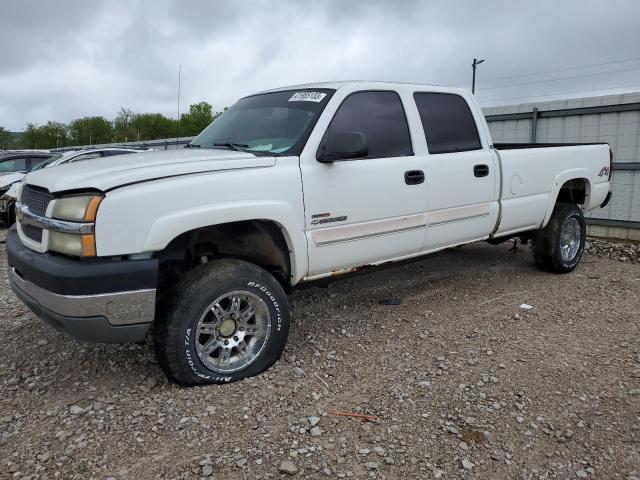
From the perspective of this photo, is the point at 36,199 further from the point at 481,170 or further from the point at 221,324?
the point at 481,170

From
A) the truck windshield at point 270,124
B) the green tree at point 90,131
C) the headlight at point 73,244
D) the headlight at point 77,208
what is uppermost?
the green tree at point 90,131

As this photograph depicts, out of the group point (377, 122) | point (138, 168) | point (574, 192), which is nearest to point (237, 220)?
point (138, 168)

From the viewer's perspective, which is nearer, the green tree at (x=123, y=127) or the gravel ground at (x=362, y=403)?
the gravel ground at (x=362, y=403)

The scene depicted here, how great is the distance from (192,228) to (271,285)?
26.7 inches

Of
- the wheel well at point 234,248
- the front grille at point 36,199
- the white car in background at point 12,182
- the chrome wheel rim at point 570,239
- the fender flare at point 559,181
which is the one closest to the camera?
the front grille at point 36,199

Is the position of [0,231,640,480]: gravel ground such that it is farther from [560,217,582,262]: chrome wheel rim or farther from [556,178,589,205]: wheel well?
[556,178,589,205]: wheel well

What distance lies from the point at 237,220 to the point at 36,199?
125 cm

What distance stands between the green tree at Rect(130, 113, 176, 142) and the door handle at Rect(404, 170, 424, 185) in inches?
2265

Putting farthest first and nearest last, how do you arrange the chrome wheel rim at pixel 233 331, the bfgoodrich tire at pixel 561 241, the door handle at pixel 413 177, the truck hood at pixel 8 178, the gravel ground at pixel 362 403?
1. the truck hood at pixel 8 178
2. the bfgoodrich tire at pixel 561 241
3. the door handle at pixel 413 177
4. the chrome wheel rim at pixel 233 331
5. the gravel ground at pixel 362 403

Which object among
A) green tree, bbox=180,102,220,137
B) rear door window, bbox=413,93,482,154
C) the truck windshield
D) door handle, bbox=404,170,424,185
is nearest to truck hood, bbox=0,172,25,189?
the truck windshield

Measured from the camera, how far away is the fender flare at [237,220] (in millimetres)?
2941

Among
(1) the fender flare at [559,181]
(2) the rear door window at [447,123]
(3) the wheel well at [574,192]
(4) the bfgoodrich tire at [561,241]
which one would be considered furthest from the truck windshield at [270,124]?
(3) the wheel well at [574,192]

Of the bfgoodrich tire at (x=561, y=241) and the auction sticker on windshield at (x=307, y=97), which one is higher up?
the auction sticker on windshield at (x=307, y=97)

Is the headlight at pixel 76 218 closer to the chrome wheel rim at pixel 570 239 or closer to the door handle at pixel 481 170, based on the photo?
the door handle at pixel 481 170
